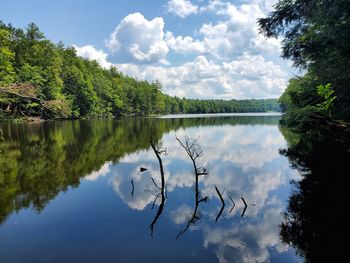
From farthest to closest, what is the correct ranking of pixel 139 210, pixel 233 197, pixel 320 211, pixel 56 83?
pixel 56 83 → pixel 233 197 → pixel 139 210 → pixel 320 211

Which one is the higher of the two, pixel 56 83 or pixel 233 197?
pixel 56 83

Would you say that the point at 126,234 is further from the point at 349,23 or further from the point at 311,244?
the point at 349,23

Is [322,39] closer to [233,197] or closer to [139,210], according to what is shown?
[233,197]

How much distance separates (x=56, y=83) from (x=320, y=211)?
236ft

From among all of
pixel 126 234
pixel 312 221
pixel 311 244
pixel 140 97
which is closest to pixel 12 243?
pixel 126 234

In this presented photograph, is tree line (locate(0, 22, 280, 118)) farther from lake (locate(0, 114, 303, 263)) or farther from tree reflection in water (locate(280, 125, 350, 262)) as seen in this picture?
tree reflection in water (locate(280, 125, 350, 262))

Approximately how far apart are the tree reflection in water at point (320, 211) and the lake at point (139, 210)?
461 millimetres

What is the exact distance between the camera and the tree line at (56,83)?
50.4 m

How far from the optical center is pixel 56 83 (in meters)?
72.6

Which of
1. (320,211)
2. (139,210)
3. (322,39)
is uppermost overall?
(322,39)


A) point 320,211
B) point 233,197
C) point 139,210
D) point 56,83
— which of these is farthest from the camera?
point 56,83

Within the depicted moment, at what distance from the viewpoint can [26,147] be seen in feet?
88.7

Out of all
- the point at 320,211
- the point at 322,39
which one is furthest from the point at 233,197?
the point at 322,39

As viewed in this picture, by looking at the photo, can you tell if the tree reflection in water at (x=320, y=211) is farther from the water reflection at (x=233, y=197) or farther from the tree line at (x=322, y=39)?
the tree line at (x=322, y=39)
